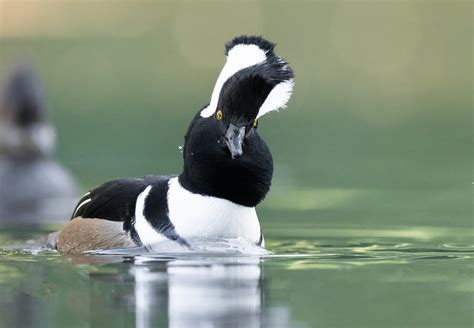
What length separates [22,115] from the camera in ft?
71.1

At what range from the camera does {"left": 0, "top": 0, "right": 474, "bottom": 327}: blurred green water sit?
384 inches

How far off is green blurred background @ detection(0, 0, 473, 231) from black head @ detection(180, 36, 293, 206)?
263 cm

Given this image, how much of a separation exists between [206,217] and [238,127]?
810 mm

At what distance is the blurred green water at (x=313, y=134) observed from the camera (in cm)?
976

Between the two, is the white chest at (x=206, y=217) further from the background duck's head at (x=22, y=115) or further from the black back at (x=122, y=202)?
the background duck's head at (x=22, y=115)

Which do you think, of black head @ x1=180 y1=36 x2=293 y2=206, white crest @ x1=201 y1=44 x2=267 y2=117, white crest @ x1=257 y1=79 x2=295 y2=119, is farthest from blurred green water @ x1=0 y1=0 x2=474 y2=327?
white crest @ x1=201 y1=44 x2=267 y2=117

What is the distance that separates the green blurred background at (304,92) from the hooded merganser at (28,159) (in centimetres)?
39

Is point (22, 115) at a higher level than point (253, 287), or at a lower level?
higher

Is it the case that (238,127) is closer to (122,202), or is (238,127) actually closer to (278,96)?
(278,96)

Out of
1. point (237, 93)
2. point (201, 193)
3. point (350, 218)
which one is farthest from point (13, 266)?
point (350, 218)

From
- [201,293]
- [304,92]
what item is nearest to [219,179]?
[201,293]

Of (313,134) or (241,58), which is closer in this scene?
(241,58)

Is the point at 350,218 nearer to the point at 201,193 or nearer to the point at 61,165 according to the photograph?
the point at 201,193

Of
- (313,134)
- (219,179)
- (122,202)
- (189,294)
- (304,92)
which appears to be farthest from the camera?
(304,92)
